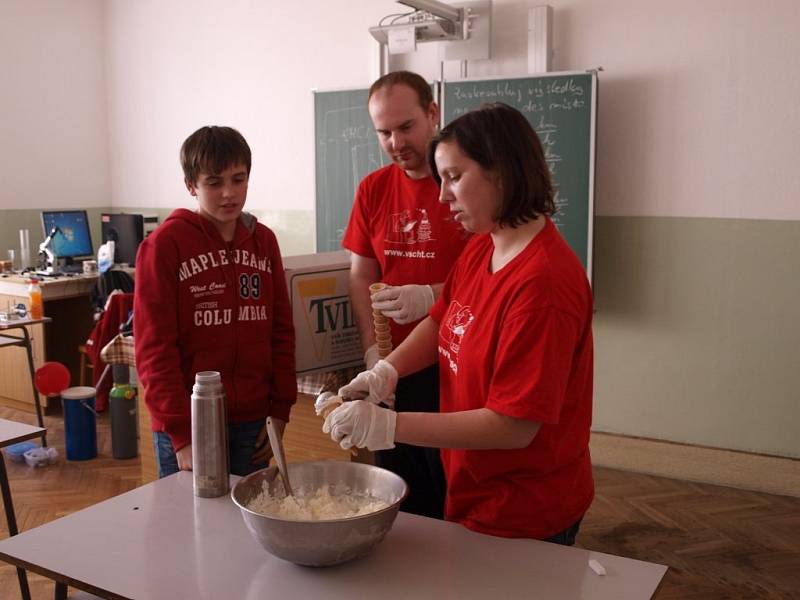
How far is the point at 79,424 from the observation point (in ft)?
A: 14.7

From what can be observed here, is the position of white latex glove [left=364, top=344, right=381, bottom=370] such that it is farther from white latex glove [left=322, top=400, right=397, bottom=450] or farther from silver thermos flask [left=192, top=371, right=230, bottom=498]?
white latex glove [left=322, top=400, right=397, bottom=450]

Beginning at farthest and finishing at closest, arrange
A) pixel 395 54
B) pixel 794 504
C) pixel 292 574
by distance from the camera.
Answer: pixel 395 54 → pixel 794 504 → pixel 292 574

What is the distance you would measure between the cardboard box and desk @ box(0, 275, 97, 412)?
3.45 metres

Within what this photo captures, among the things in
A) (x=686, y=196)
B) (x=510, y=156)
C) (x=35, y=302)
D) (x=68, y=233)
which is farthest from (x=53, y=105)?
(x=510, y=156)

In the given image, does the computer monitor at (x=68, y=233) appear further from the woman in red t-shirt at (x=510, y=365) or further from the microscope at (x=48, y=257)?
the woman in red t-shirt at (x=510, y=365)

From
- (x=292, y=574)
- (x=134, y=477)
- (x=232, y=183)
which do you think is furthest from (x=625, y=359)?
(x=292, y=574)

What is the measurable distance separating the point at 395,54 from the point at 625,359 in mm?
2279

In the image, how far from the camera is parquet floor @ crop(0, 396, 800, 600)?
117 inches

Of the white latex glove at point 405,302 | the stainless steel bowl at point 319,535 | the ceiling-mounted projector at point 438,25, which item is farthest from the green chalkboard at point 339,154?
the stainless steel bowl at point 319,535

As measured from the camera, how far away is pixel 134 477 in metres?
4.21

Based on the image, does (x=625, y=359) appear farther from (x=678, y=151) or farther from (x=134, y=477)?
(x=134, y=477)

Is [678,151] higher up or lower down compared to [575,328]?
higher up

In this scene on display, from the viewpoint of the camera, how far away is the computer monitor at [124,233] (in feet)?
19.1

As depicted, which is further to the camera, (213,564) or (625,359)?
(625,359)
